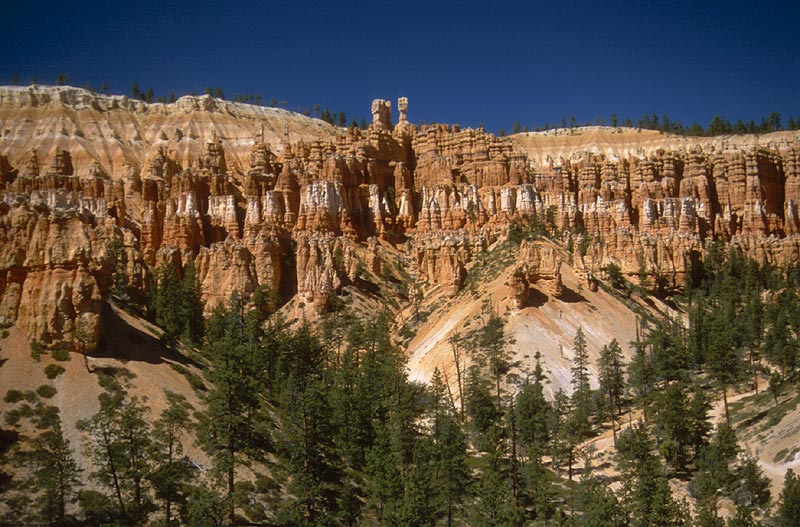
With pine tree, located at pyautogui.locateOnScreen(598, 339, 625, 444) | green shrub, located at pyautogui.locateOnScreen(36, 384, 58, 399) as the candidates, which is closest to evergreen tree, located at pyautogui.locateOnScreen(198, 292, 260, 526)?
green shrub, located at pyautogui.locateOnScreen(36, 384, 58, 399)

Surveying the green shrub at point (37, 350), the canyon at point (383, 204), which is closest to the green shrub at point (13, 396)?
the green shrub at point (37, 350)

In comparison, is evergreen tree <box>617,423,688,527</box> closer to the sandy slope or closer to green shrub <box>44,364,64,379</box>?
the sandy slope

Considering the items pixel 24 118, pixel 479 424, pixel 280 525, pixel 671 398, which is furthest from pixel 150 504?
pixel 24 118

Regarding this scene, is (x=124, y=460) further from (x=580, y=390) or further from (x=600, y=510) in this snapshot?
(x=580, y=390)

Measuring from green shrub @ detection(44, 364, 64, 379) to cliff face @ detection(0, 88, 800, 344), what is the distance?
2256 cm

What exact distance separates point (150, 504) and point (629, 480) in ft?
85.0

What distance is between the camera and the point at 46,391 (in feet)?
142

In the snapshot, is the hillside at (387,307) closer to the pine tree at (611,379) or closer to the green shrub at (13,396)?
the pine tree at (611,379)

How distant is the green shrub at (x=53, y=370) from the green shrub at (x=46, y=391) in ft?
3.05

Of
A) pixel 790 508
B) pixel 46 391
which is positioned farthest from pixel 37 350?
pixel 790 508

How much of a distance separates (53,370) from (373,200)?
233ft

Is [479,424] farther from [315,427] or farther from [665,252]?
[665,252]

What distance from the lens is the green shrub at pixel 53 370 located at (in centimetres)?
4466

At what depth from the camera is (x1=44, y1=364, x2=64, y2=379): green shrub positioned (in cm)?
4466
